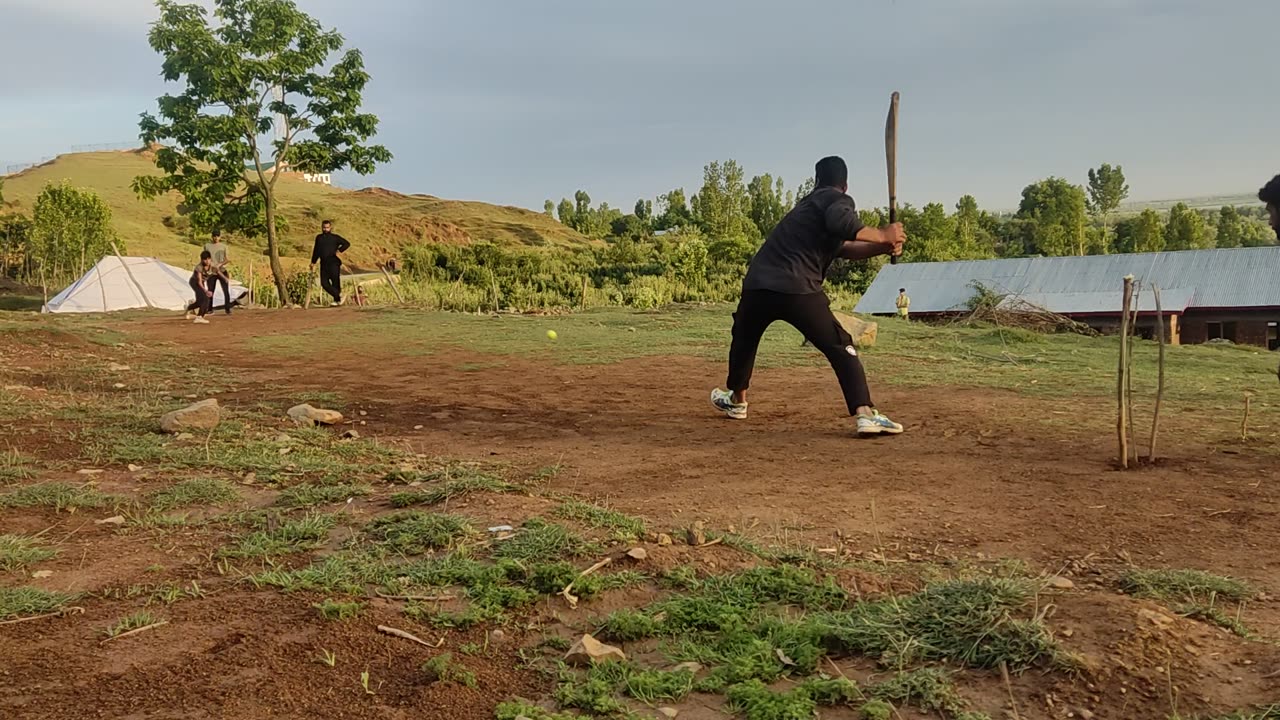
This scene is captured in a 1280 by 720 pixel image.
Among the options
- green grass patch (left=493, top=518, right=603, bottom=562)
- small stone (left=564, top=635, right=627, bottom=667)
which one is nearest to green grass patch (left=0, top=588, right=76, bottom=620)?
green grass patch (left=493, top=518, right=603, bottom=562)

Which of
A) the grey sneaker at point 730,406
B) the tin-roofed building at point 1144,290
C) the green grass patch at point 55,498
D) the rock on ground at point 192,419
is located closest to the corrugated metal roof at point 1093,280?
the tin-roofed building at point 1144,290

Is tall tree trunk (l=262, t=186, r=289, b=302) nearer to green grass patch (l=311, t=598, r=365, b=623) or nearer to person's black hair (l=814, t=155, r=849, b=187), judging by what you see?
person's black hair (l=814, t=155, r=849, b=187)

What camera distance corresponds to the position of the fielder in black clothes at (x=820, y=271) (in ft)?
21.2

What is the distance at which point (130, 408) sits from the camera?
682 centimetres

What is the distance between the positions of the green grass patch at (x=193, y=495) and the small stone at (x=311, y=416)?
1.97 metres

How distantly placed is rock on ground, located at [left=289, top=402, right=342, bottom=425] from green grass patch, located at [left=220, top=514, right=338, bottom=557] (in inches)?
105

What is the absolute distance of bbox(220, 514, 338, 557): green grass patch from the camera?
11.8 ft

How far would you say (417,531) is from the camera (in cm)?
381

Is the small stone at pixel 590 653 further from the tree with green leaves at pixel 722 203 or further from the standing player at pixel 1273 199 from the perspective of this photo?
the tree with green leaves at pixel 722 203

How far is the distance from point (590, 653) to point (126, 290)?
23224mm

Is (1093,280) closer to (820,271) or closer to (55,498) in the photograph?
(820,271)

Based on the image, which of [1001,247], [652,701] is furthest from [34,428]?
[1001,247]

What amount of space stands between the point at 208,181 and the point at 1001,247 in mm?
61387

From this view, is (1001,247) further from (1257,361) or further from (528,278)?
(1257,361)
